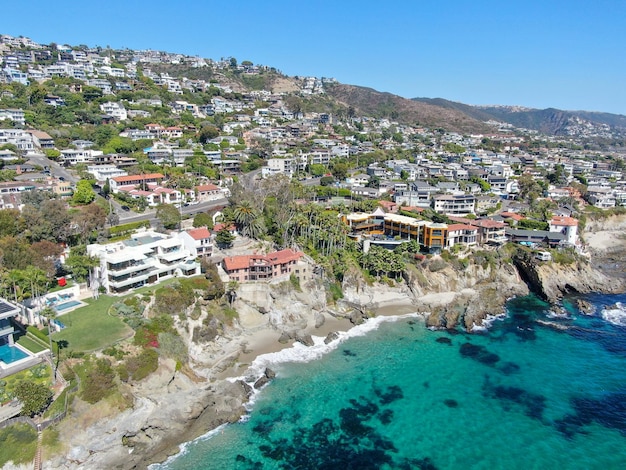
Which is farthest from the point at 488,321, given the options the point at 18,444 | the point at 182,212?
the point at 182,212

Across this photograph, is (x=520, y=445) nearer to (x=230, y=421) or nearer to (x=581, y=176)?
(x=230, y=421)

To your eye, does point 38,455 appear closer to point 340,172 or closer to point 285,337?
point 285,337

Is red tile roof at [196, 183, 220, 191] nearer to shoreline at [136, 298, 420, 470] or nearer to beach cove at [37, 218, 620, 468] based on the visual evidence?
beach cove at [37, 218, 620, 468]

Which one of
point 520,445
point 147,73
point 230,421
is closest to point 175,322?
point 230,421

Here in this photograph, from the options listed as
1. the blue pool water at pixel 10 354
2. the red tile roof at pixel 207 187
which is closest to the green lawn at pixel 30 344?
the blue pool water at pixel 10 354

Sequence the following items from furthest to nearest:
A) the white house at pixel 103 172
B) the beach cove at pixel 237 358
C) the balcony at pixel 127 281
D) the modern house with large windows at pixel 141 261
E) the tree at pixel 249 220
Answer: the white house at pixel 103 172
the tree at pixel 249 220
the modern house with large windows at pixel 141 261
the balcony at pixel 127 281
the beach cove at pixel 237 358

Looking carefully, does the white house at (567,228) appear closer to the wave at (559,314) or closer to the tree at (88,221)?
the wave at (559,314)

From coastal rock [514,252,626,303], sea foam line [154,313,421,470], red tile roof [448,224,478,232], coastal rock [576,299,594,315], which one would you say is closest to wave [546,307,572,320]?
coastal rock [576,299,594,315]
